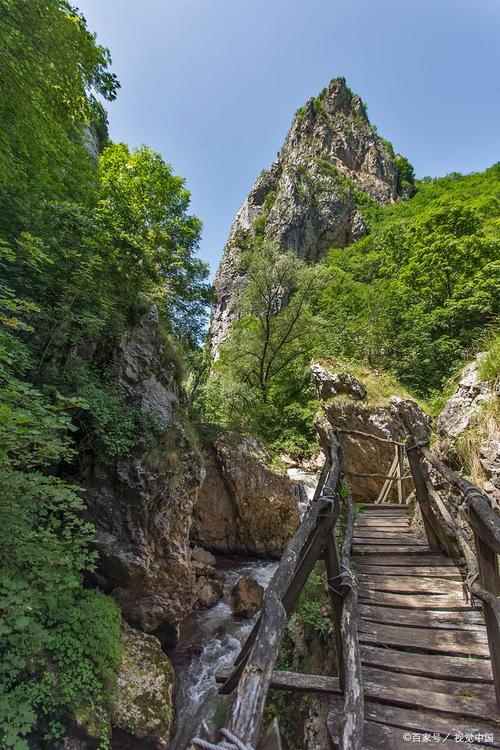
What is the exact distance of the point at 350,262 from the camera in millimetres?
26438

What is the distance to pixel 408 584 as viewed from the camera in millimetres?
3305

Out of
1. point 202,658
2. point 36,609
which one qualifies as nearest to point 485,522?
point 36,609

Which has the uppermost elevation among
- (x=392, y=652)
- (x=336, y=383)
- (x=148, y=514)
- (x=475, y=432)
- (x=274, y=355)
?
(x=274, y=355)

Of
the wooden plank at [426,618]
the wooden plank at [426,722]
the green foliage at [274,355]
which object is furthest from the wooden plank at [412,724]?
the green foliage at [274,355]

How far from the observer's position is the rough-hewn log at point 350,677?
142 centimetres

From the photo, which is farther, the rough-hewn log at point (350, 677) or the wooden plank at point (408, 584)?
the wooden plank at point (408, 584)

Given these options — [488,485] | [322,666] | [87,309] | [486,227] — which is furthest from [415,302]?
[322,666]

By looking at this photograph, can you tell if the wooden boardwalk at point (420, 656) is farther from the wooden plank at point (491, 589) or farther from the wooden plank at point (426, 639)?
the wooden plank at point (491, 589)

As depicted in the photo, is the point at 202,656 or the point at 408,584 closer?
the point at 408,584

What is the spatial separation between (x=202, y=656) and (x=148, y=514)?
10.0 feet

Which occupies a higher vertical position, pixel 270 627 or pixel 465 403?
pixel 465 403

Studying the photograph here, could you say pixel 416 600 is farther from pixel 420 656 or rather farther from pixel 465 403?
pixel 465 403

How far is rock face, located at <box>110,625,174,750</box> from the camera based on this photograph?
395 cm

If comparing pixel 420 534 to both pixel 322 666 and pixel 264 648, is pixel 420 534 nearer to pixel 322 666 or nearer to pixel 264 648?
pixel 322 666
